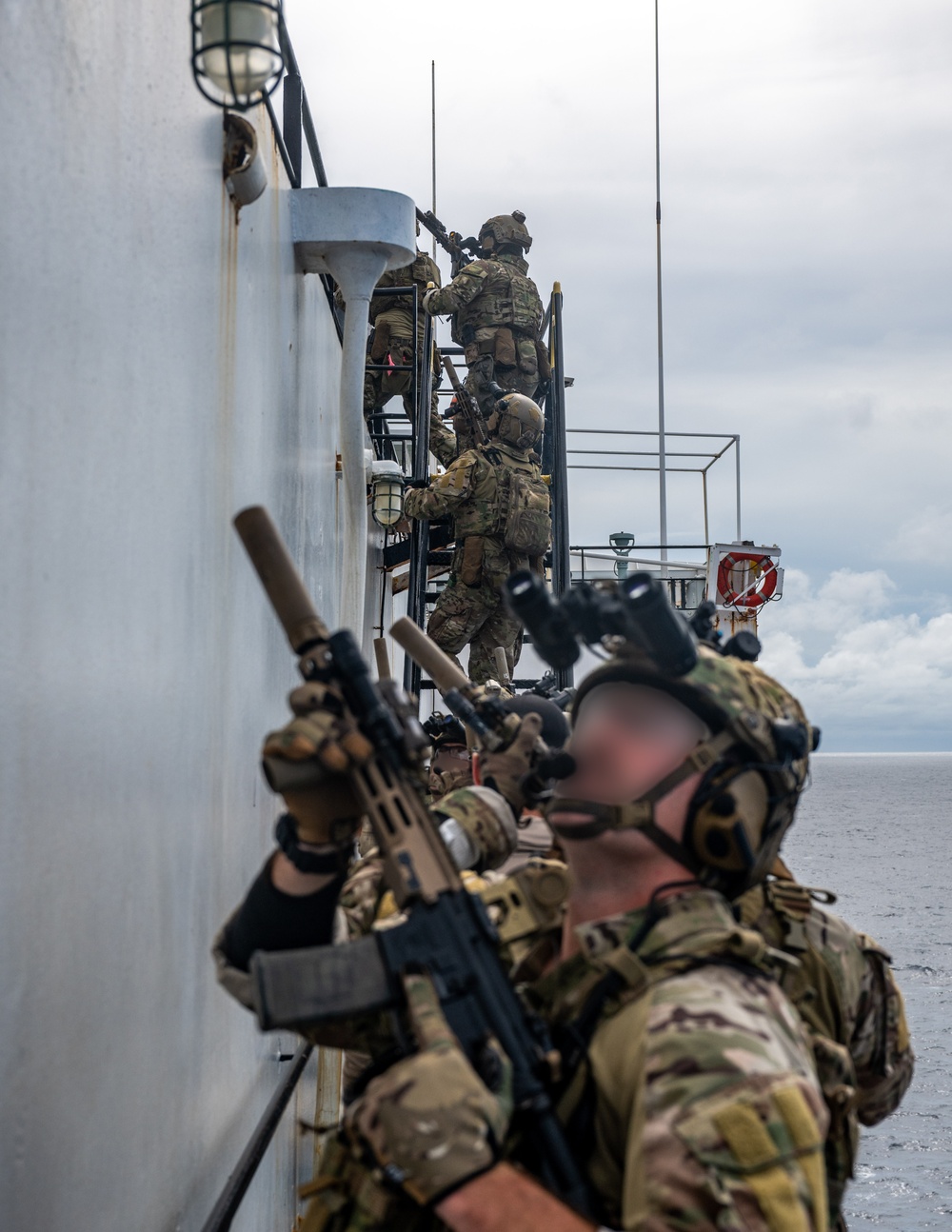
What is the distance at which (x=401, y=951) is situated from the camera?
205 cm

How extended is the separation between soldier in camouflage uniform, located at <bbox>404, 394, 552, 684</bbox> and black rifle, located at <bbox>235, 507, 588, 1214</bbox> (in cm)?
562

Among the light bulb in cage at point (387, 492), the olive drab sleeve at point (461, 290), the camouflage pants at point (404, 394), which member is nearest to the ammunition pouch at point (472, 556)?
the light bulb in cage at point (387, 492)

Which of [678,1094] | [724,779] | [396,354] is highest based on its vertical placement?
[396,354]

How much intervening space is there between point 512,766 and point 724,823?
1263 mm

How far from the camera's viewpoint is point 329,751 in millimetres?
2057

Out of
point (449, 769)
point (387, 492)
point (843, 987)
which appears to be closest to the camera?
point (843, 987)

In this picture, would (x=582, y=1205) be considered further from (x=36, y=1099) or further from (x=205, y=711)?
(x=205, y=711)

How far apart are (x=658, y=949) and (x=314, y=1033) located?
0.67 metres

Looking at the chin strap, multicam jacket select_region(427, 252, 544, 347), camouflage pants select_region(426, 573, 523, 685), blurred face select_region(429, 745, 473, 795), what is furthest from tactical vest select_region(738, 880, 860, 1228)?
multicam jacket select_region(427, 252, 544, 347)

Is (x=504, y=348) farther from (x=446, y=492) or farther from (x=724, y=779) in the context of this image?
(x=724, y=779)

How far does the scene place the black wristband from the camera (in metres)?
2.16

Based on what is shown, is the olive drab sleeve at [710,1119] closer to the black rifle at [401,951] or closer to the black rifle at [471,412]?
the black rifle at [401,951]

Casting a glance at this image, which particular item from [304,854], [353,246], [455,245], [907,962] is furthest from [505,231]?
[907,962]

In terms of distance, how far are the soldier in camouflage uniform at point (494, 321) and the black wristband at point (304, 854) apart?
25.5 feet
